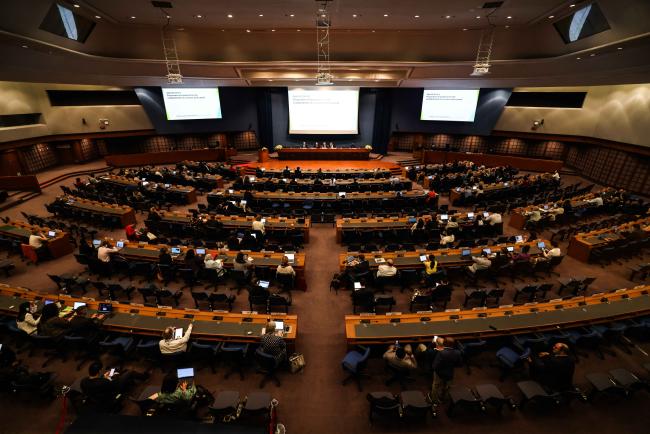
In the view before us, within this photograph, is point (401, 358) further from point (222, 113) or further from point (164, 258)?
point (222, 113)

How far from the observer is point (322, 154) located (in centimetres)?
2444

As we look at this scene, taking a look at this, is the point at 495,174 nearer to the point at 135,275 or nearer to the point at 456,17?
the point at 456,17

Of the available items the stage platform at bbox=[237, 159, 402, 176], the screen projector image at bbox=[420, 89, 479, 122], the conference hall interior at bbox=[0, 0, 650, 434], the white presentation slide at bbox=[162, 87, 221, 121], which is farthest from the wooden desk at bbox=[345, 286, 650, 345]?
the white presentation slide at bbox=[162, 87, 221, 121]

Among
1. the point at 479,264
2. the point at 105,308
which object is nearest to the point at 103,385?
the point at 105,308

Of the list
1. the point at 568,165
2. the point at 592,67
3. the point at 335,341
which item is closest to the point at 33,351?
the point at 335,341

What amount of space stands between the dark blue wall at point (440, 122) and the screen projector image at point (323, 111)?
4358 mm

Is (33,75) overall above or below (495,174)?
above

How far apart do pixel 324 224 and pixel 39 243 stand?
10684 mm

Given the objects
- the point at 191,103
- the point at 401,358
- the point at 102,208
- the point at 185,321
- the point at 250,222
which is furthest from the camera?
the point at 191,103

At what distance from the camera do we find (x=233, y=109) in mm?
26891

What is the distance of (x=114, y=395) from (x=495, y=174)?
70.3 feet

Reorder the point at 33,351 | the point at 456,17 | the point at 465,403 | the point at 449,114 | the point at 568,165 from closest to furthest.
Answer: the point at 465,403 → the point at 33,351 → the point at 456,17 → the point at 568,165 → the point at 449,114

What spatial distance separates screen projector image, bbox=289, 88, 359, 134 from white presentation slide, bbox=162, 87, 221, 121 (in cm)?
673

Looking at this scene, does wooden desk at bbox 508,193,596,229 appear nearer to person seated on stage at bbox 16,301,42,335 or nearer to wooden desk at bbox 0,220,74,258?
person seated on stage at bbox 16,301,42,335
